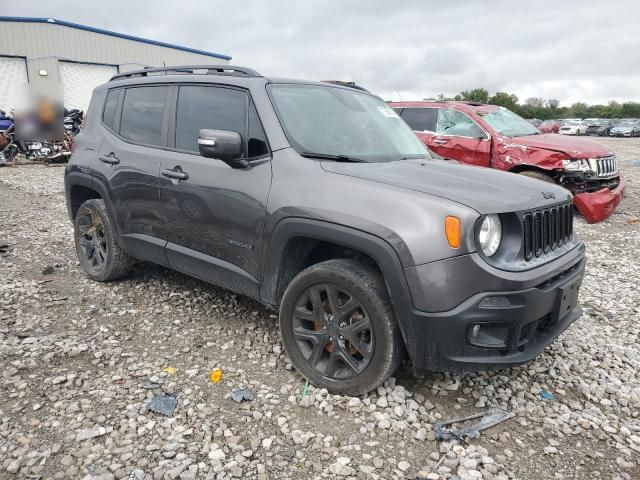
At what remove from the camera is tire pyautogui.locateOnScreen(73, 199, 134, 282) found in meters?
4.40

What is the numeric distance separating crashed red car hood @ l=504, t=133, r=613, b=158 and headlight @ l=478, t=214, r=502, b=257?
17.9 feet

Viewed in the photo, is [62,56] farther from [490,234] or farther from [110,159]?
[490,234]

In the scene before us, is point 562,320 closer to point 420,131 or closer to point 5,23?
point 420,131

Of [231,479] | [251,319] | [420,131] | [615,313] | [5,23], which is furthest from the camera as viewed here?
[5,23]

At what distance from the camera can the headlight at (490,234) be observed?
249cm

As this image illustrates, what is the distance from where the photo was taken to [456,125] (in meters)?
8.20

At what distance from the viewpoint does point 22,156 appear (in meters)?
16.2

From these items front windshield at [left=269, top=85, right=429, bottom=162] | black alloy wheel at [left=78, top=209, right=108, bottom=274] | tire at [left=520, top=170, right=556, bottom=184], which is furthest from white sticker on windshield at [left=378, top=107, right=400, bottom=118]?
tire at [left=520, top=170, right=556, bottom=184]

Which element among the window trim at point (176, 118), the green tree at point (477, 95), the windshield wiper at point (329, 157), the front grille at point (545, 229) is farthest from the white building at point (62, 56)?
the green tree at point (477, 95)

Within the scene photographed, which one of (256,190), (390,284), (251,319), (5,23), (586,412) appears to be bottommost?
(586,412)

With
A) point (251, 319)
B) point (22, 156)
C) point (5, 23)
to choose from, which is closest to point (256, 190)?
point (251, 319)

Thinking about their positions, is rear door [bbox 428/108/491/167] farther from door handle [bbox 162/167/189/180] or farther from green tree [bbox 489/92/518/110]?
green tree [bbox 489/92/518/110]

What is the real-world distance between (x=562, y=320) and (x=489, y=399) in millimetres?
626

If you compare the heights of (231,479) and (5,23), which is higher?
(5,23)
